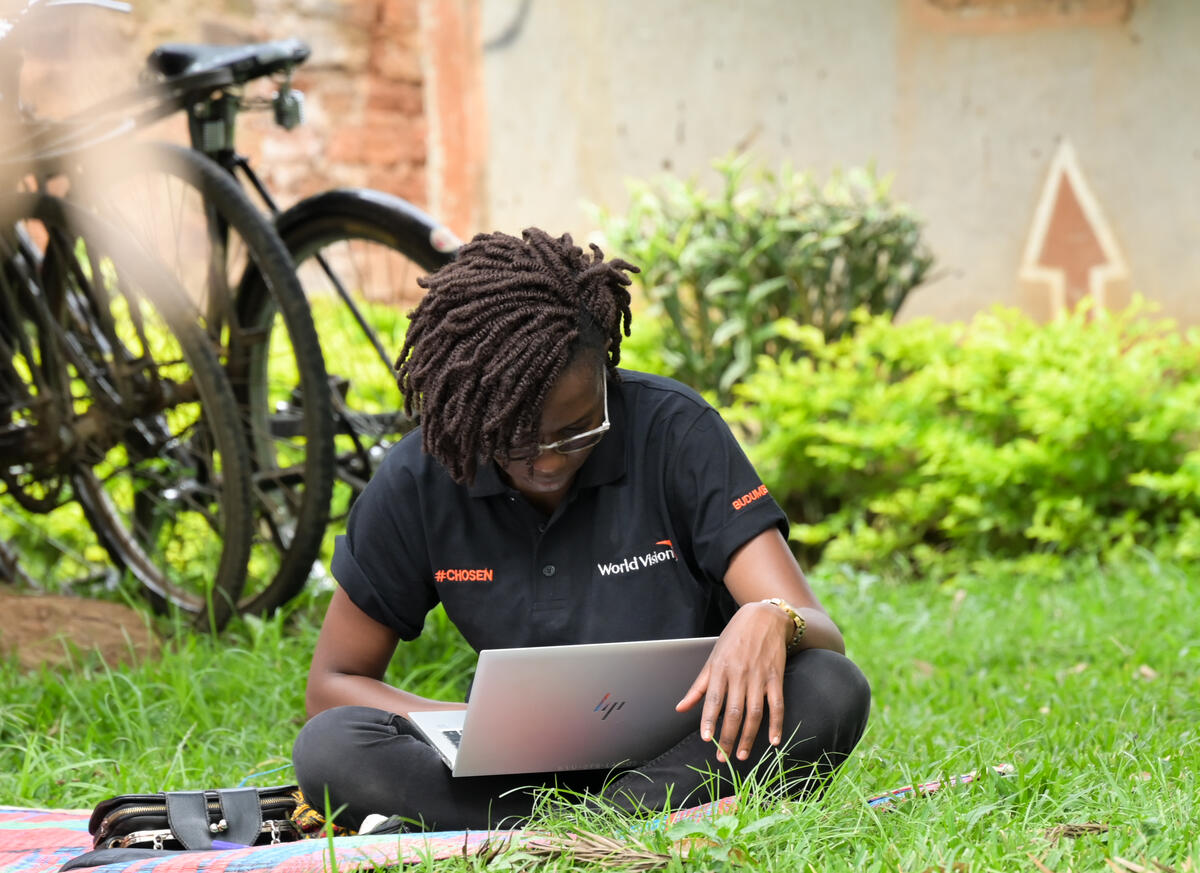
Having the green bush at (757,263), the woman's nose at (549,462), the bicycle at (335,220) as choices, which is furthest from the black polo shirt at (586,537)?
the green bush at (757,263)

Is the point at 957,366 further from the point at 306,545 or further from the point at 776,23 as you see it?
the point at 306,545

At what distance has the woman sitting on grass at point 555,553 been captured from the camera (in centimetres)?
203

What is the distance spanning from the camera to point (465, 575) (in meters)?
2.32

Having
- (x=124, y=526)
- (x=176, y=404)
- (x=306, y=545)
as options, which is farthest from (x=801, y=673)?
(x=124, y=526)

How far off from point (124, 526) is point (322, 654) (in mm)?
2097

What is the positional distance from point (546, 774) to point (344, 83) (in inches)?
247

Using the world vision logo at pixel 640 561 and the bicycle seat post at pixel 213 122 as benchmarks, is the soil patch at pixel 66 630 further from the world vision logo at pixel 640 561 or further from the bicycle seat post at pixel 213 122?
the world vision logo at pixel 640 561

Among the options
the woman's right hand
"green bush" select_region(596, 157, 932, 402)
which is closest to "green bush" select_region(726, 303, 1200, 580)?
"green bush" select_region(596, 157, 932, 402)

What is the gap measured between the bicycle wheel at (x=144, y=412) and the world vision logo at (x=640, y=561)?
144 centimetres

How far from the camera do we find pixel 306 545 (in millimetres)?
3457

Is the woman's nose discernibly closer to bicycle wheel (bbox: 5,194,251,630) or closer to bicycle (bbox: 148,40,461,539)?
bicycle (bbox: 148,40,461,539)

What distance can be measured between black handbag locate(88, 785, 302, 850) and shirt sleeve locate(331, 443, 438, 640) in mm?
342

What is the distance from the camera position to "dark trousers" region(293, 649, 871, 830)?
202 cm

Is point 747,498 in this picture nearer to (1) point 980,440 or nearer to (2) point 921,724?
(2) point 921,724
